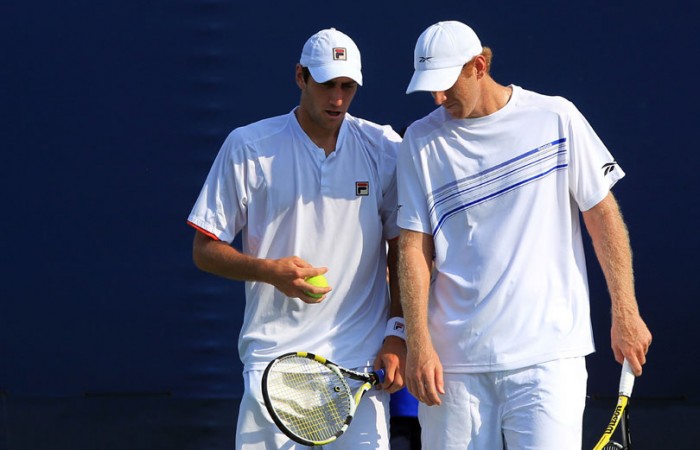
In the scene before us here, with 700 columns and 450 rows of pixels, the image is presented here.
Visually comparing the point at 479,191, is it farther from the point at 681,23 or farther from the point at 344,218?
the point at 681,23

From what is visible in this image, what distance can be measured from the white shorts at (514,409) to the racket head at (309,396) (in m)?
0.30

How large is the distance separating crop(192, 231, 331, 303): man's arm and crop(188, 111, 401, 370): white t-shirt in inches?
2.7

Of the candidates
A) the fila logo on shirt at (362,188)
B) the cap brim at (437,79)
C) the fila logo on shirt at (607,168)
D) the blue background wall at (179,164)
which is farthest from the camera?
the blue background wall at (179,164)

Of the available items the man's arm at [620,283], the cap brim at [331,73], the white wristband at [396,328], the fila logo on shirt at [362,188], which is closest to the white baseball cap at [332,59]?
the cap brim at [331,73]

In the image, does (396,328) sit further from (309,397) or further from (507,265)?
(507,265)

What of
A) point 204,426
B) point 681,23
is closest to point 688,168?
point 681,23

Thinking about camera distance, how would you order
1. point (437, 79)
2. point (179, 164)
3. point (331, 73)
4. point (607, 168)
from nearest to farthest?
point (437, 79) < point (607, 168) < point (331, 73) < point (179, 164)

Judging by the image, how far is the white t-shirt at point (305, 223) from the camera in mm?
4184

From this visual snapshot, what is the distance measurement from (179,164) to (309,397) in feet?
5.93

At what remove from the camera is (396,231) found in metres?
4.29

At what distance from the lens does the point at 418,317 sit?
3.95 metres

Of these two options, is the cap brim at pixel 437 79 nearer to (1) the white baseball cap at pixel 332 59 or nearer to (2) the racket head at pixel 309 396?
(1) the white baseball cap at pixel 332 59

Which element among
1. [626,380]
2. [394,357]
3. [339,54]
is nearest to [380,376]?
[394,357]

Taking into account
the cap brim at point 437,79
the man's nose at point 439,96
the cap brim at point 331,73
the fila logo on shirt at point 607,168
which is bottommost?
the fila logo on shirt at point 607,168
